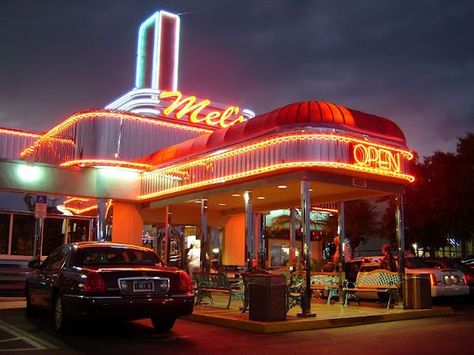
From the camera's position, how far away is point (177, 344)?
898cm

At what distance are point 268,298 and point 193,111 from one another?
13238 mm

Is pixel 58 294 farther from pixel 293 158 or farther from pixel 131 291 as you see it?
pixel 293 158

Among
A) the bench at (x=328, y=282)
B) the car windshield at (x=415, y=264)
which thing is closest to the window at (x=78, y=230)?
the bench at (x=328, y=282)

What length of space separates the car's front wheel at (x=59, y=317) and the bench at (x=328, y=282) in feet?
24.0

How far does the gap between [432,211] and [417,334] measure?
2525cm

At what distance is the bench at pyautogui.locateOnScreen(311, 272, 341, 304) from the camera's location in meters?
15.3

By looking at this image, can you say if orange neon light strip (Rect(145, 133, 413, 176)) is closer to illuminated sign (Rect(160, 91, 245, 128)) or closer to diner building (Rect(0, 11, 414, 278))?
diner building (Rect(0, 11, 414, 278))

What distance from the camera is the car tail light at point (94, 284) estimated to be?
8.85 m

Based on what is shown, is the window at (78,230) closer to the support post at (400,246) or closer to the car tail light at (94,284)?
the support post at (400,246)

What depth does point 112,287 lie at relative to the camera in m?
8.95

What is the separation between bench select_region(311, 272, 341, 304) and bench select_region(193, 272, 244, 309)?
2.36 meters

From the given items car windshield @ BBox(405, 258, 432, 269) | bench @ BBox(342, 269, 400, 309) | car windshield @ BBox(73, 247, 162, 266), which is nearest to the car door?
car windshield @ BBox(73, 247, 162, 266)

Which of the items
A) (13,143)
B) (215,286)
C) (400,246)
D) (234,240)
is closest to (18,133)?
(13,143)

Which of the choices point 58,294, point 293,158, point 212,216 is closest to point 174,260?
point 212,216
